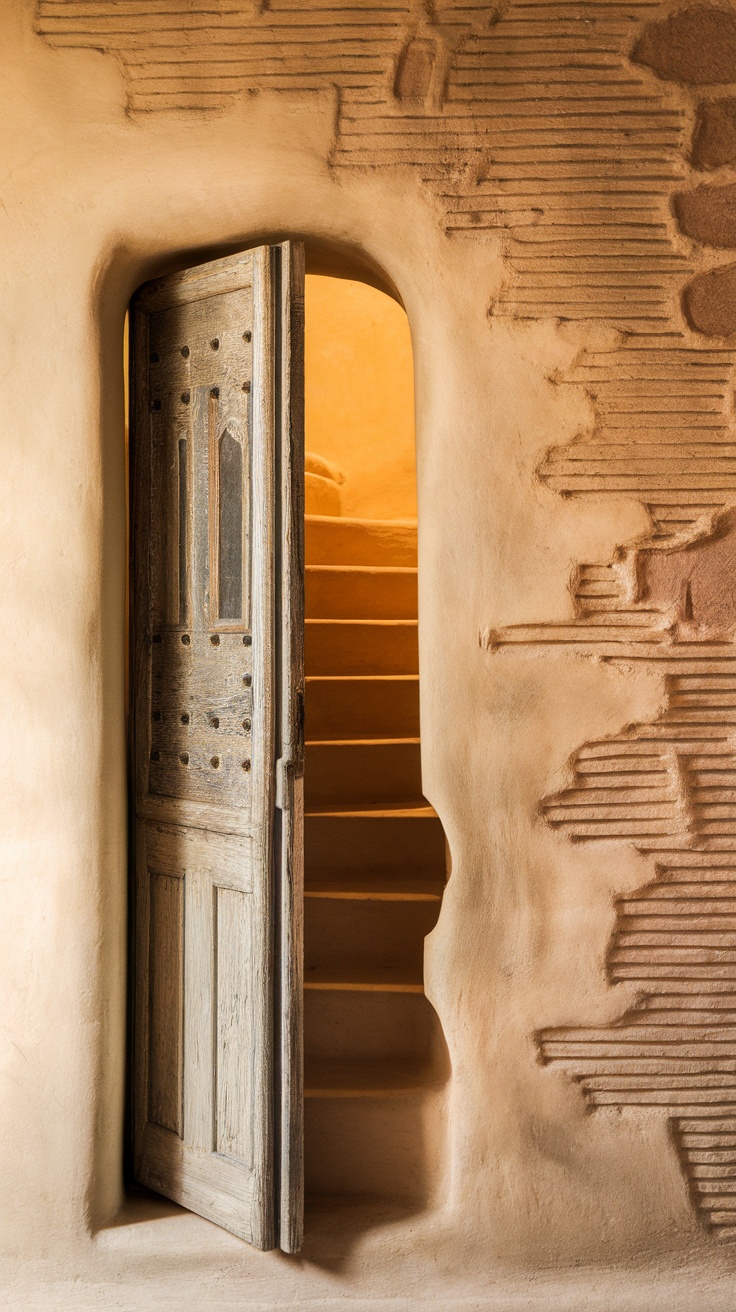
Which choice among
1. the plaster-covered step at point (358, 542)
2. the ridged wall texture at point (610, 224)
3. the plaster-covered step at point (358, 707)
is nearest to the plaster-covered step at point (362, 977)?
the ridged wall texture at point (610, 224)

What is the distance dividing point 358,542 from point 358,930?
5.75 ft

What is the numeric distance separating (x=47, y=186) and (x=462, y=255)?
1035 millimetres

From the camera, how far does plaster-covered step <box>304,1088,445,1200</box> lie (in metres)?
2.37

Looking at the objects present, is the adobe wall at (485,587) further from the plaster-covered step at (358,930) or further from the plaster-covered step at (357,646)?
the plaster-covered step at (357,646)

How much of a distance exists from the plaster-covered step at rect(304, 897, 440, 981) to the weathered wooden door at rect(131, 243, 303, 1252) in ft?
1.89

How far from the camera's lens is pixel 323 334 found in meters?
5.10

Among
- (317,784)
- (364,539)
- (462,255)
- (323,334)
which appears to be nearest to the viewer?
(462,255)

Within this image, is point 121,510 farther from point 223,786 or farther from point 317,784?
point 317,784

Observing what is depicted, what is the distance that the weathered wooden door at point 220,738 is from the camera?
2223 millimetres

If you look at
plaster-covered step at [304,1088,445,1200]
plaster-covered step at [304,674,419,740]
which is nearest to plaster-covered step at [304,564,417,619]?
plaster-covered step at [304,674,419,740]

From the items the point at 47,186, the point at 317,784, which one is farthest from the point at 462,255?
the point at 317,784

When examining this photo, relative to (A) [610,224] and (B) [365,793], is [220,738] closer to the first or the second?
(B) [365,793]

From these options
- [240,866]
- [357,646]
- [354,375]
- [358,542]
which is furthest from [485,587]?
[354,375]

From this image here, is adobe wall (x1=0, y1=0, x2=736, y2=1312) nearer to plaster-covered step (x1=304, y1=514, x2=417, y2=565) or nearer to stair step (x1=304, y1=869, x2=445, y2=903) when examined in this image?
stair step (x1=304, y1=869, x2=445, y2=903)
